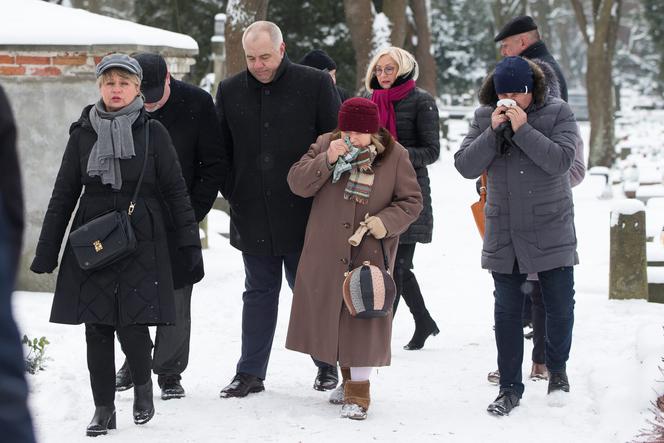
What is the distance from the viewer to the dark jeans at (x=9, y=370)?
6.14 ft

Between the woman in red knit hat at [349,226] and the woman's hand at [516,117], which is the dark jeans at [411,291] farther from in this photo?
the woman's hand at [516,117]

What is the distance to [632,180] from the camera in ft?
65.6

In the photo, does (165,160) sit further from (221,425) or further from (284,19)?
(284,19)

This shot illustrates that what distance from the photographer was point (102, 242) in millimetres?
5117

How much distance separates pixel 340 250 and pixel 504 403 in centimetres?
115

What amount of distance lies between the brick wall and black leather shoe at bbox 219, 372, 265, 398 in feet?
12.5

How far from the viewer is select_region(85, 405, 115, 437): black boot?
17.5 feet

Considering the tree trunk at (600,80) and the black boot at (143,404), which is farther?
the tree trunk at (600,80)

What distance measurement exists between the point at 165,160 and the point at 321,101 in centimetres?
119

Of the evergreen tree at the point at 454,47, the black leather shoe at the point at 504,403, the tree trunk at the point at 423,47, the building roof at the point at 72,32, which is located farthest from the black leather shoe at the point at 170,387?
the evergreen tree at the point at 454,47

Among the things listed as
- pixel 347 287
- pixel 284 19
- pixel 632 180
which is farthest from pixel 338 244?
pixel 284 19

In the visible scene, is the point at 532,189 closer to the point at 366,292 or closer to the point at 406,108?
the point at 366,292

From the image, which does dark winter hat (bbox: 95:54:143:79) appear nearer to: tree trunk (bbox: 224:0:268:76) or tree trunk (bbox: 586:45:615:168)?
tree trunk (bbox: 224:0:268:76)

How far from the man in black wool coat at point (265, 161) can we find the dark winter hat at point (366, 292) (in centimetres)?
71
